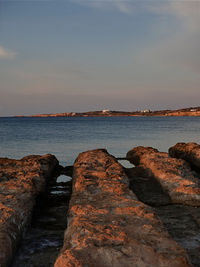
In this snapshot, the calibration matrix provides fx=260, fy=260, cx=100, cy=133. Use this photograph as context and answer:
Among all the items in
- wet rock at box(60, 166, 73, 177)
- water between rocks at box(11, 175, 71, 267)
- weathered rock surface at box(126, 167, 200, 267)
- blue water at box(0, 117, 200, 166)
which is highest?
weathered rock surface at box(126, 167, 200, 267)

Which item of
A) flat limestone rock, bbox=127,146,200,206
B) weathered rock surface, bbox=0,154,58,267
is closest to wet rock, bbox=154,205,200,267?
flat limestone rock, bbox=127,146,200,206

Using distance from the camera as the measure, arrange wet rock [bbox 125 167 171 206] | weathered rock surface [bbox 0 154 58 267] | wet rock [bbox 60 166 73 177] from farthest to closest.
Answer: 1. wet rock [bbox 60 166 73 177]
2. wet rock [bbox 125 167 171 206]
3. weathered rock surface [bbox 0 154 58 267]

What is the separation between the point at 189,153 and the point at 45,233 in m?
7.68

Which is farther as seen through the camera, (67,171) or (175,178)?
(67,171)

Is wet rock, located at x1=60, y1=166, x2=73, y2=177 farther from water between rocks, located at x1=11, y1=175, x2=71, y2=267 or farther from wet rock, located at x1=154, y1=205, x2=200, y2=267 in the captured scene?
wet rock, located at x1=154, y1=205, x2=200, y2=267

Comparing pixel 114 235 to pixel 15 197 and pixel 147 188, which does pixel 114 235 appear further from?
pixel 147 188

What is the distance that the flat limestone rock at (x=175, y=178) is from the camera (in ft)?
19.2

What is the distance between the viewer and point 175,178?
6645mm

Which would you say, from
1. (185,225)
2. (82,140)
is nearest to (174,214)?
(185,225)

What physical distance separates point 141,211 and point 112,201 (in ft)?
2.14

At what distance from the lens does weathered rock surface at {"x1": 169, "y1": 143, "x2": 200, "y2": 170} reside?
9.87 meters

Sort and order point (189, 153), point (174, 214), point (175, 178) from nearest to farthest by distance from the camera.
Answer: point (174, 214) < point (175, 178) < point (189, 153)

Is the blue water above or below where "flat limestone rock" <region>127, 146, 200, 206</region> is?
below

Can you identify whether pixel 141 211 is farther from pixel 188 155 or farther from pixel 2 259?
pixel 188 155
